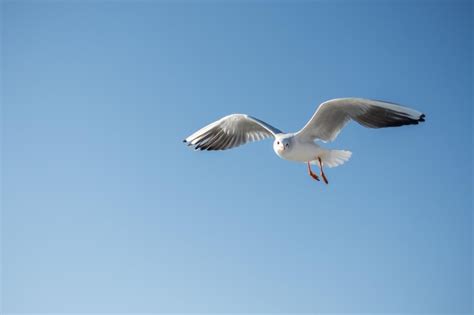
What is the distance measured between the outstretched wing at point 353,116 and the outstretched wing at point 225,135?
127 centimetres

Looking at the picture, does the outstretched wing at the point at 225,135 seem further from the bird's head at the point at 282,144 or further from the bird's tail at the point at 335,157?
the bird's head at the point at 282,144

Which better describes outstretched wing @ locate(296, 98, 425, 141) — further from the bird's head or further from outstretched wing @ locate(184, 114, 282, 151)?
outstretched wing @ locate(184, 114, 282, 151)

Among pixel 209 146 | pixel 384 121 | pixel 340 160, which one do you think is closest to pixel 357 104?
pixel 384 121

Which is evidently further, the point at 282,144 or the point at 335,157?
the point at 335,157

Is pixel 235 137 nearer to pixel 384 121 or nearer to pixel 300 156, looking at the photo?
pixel 300 156

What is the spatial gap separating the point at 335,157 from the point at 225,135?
2016 millimetres

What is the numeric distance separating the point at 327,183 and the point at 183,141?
268 cm

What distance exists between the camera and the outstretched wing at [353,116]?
6426 millimetres

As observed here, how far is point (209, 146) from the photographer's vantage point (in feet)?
27.4

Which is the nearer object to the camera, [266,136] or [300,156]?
[300,156]

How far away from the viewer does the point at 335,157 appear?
7.17 m

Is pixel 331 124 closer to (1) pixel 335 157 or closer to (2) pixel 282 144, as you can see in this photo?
(1) pixel 335 157

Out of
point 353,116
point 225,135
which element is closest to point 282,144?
point 353,116

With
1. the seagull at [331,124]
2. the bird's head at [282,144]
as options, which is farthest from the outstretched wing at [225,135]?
the bird's head at [282,144]
